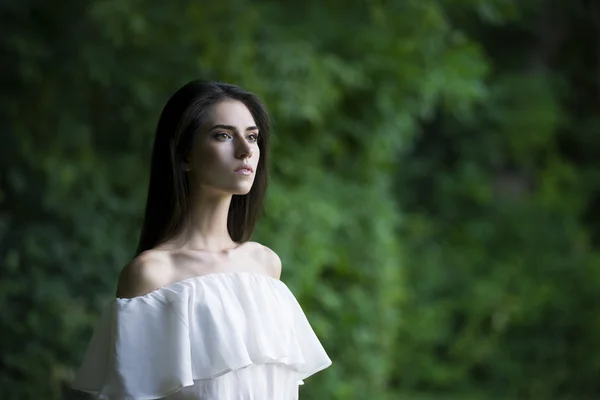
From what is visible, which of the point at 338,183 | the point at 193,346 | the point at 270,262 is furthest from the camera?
the point at 338,183

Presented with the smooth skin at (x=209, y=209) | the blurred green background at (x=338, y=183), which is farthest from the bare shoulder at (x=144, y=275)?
the blurred green background at (x=338, y=183)

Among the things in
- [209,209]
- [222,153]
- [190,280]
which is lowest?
[190,280]

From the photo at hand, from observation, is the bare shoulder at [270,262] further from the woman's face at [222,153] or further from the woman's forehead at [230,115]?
the woman's forehead at [230,115]

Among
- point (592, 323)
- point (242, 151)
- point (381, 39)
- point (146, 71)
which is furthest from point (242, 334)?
point (592, 323)

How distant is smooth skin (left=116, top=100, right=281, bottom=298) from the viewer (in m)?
1.91

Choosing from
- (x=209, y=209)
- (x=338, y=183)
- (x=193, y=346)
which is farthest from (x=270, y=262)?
(x=338, y=183)

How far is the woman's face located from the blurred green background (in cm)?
199

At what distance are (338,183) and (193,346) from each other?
11.0ft

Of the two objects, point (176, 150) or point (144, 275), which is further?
point (176, 150)

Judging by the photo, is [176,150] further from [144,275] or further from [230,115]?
[144,275]

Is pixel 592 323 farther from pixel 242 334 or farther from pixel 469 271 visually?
pixel 242 334

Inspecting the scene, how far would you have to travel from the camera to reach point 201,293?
6.23ft

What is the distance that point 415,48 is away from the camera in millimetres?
4887

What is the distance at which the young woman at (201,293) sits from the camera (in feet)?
6.08
